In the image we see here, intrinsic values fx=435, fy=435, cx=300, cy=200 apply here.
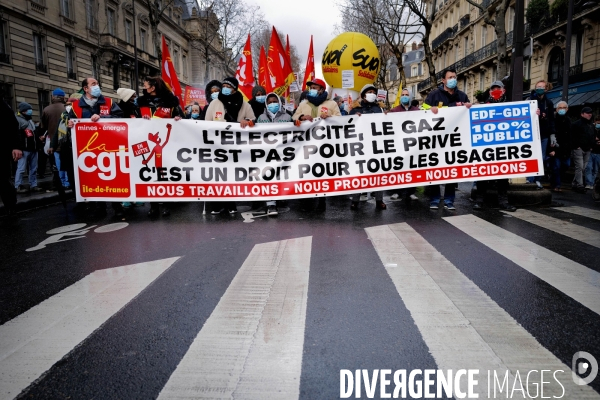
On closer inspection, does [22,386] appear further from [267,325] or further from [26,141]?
[26,141]

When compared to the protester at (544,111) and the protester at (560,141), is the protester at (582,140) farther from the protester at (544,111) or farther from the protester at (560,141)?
the protester at (544,111)

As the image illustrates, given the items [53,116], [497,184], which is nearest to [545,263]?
[497,184]

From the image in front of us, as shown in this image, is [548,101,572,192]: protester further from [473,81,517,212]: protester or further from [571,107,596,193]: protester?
[473,81,517,212]: protester

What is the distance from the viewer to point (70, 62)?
104 ft

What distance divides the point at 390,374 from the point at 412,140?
5665 mm

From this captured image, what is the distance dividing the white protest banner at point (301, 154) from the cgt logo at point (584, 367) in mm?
5005

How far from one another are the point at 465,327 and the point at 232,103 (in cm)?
609

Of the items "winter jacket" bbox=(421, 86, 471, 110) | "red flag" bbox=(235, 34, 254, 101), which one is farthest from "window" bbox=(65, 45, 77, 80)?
"winter jacket" bbox=(421, 86, 471, 110)

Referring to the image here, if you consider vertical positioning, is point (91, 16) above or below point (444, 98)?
above

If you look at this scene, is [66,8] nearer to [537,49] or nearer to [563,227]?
[537,49]

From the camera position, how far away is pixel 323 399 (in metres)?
2.07

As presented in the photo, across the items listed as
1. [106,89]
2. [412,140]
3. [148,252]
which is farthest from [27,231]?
[106,89]

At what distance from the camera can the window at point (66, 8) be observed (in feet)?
99.5

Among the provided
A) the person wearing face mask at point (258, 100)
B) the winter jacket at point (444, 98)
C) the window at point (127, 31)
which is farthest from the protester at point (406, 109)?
the window at point (127, 31)
